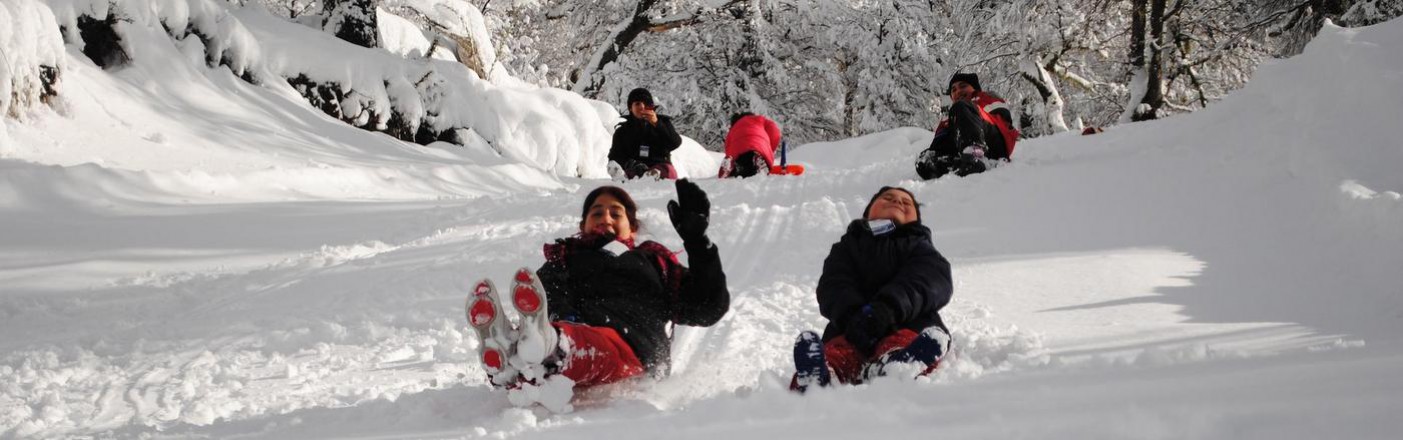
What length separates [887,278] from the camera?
354cm

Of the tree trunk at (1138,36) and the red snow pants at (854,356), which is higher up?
the tree trunk at (1138,36)

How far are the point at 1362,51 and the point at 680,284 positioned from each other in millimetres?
6421

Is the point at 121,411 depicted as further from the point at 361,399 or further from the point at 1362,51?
the point at 1362,51

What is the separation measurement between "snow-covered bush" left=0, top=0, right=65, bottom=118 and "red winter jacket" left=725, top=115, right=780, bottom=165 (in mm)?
6694

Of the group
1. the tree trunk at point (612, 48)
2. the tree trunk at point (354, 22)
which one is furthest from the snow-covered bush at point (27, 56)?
the tree trunk at point (612, 48)

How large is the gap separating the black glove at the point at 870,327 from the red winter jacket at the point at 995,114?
6.00m

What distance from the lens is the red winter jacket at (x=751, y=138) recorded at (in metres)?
11.2

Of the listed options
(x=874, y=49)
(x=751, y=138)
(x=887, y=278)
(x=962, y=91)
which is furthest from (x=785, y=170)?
(x=874, y=49)

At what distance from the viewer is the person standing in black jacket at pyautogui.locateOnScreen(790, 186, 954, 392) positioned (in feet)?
9.64

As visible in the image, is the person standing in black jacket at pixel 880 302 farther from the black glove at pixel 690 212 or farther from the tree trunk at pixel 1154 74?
the tree trunk at pixel 1154 74

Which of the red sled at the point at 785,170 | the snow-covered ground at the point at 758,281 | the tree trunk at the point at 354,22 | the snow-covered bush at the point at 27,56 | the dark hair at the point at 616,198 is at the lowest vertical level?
the red sled at the point at 785,170

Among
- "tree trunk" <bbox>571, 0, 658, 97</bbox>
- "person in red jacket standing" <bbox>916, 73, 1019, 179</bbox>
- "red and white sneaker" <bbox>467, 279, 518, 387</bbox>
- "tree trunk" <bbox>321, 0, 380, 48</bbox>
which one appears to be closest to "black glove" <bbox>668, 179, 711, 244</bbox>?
"red and white sneaker" <bbox>467, 279, 518, 387</bbox>

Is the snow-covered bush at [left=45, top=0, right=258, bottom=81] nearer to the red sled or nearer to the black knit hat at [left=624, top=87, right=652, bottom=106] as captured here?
the black knit hat at [left=624, top=87, right=652, bottom=106]

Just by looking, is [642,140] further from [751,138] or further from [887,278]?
[887,278]
